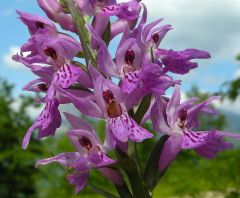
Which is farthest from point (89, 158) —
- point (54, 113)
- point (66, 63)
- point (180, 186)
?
point (180, 186)

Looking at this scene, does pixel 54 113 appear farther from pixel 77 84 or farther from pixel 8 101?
pixel 8 101

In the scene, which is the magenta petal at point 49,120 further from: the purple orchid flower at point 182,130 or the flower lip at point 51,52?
the purple orchid flower at point 182,130

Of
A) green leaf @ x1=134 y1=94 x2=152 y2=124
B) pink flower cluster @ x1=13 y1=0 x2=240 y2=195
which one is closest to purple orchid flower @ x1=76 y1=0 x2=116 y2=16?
pink flower cluster @ x1=13 y1=0 x2=240 y2=195

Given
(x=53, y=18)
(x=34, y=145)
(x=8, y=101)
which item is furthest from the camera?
(x=8, y=101)

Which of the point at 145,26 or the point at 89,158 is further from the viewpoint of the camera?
the point at 145,26

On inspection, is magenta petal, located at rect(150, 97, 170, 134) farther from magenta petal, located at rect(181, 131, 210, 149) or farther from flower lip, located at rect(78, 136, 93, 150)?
flower lip, located at rect(78, 136, 93, 150)

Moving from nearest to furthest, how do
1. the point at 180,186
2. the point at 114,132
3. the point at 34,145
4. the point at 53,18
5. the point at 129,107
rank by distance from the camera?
the point at 114,132
the point at 129,107
the point at 53,18
the point at 180,186
the point at 34,145
